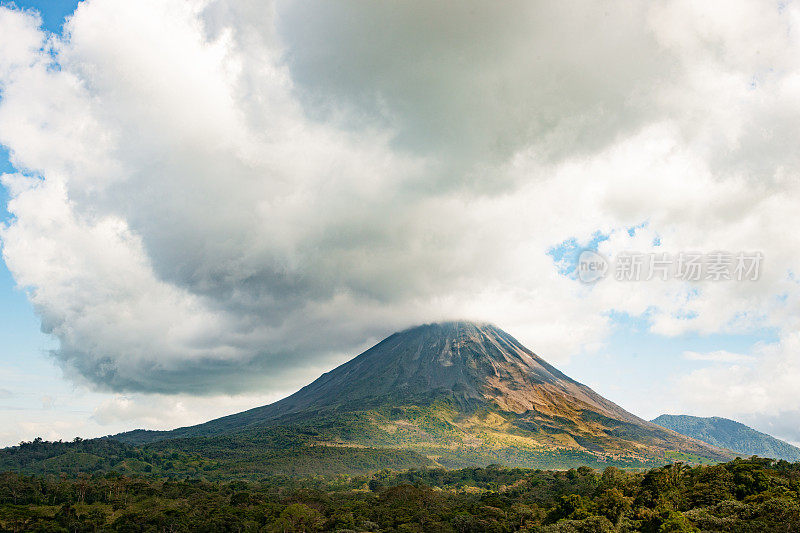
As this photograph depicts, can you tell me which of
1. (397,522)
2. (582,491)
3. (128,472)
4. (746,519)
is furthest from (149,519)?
(128,472)

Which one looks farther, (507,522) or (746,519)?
(507,522)

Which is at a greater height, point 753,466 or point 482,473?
point 753,466

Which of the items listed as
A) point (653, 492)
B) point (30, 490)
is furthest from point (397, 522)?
point (30, 490)

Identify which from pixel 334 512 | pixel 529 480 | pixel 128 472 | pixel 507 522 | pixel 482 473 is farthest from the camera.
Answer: pixel 128 472

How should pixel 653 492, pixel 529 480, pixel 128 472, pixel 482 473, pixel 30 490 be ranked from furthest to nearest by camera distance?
pixel 128 472, pixel 482 473, pixel 529 480, pixel 30 490, pixel 653 492

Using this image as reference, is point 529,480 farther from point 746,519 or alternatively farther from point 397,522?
point 746,519

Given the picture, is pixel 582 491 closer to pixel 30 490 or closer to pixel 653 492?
pixel 653 492
